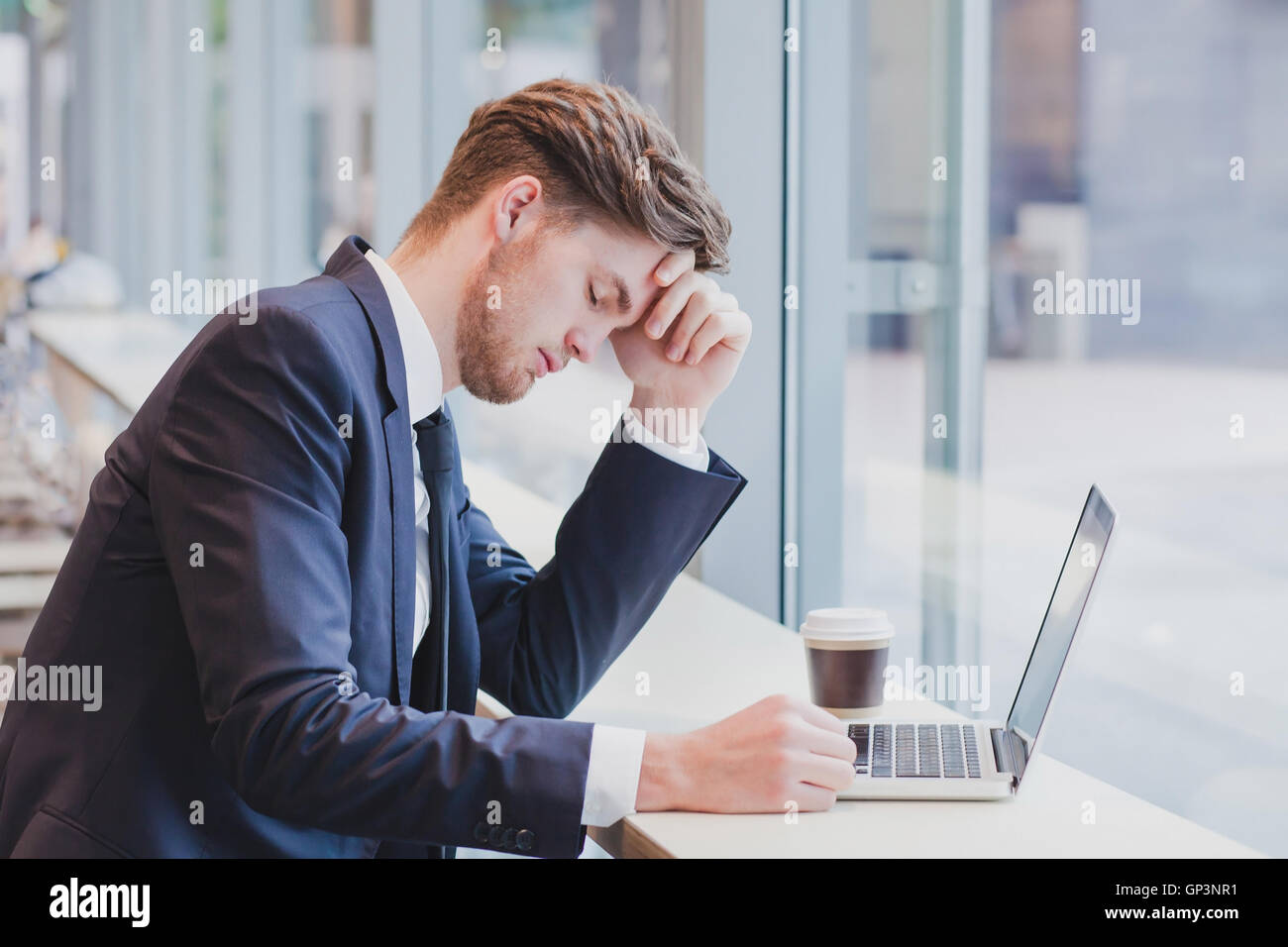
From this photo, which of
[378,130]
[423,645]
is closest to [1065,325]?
[423,645]

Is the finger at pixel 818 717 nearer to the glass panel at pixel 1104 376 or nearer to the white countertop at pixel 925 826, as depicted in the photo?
the white countertop at pixel 925 826

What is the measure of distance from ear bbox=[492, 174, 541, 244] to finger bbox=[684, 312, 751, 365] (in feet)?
0.90

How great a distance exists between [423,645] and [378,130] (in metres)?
2.71

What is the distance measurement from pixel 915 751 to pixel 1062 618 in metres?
0.18

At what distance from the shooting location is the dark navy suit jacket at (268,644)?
3.33 ft

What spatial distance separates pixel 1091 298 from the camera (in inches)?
74.6

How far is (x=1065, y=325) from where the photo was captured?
1970 millimetres

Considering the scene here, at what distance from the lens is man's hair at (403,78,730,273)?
1.27 m

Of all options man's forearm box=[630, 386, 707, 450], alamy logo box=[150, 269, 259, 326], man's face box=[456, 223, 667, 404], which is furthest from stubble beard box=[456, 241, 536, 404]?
alamy logo box=[150, 269, 259, 326]

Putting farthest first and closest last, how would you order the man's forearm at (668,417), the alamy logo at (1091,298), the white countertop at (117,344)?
the white countertop at (117,344)
the alamy logo at (1091,298)
the man's forearm at (668,417)

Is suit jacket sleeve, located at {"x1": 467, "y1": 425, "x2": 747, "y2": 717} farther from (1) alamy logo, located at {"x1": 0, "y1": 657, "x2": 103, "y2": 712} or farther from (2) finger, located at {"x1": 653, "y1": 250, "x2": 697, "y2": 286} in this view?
(1) alamy logo, located at {"x1": 0, "y1": 657, "x2": 103, "y2": 712}

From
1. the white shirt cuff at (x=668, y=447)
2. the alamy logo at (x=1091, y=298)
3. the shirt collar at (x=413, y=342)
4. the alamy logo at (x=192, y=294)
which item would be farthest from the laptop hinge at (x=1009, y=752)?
the alamy logo at (x=192, y=294)

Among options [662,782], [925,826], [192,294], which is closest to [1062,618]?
→ [925,826]
